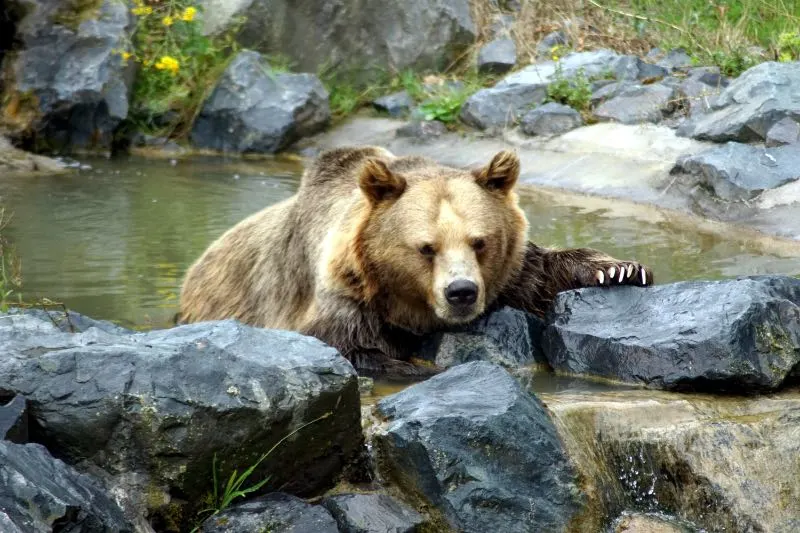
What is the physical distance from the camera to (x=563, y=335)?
5.47 metres

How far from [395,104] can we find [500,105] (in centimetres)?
166

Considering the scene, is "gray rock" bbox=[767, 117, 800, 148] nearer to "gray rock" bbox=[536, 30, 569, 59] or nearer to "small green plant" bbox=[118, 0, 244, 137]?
"gray rock" bbox=[536, 30, 569, 59]

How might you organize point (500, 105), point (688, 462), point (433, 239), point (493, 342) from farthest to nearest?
point (500, 105)
point (493, 342)
point (433, 239)
point (688, 462)

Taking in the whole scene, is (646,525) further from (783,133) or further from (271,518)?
(783,133)

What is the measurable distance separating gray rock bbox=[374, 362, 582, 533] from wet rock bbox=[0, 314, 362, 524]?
0.22 meters

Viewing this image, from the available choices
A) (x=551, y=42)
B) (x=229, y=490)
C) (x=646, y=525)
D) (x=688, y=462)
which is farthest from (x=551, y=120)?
(x=229, y=490)

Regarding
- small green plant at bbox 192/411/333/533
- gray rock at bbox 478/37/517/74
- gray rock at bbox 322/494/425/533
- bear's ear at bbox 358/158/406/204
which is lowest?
gray rock at bbox 322/494/425/533

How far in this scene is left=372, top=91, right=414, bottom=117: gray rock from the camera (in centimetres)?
1299

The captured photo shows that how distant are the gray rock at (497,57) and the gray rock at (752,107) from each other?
369 cm

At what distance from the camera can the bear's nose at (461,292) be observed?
5297mm

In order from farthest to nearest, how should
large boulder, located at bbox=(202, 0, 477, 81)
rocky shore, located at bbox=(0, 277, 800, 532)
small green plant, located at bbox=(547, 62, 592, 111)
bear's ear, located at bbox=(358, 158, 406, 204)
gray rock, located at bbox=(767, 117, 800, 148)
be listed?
large boulder, located at bbox=(202, 0, 477, 81) → small green plant, located at bbox=(547, 62, 592, 111) → gray rock, located at bbox=(767, 117, 800, 148) → bear's ear, located at bbox=(358, 158, 406, 204) → rocky shore, located at bbox=(0, 277, 800, 532)

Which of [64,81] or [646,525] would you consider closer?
[646,525]

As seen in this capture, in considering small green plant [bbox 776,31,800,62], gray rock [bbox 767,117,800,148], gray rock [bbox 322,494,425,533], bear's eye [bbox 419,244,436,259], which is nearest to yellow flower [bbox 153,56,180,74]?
small green plant [bbox 776,31,800,62]

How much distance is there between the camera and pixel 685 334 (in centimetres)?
505
